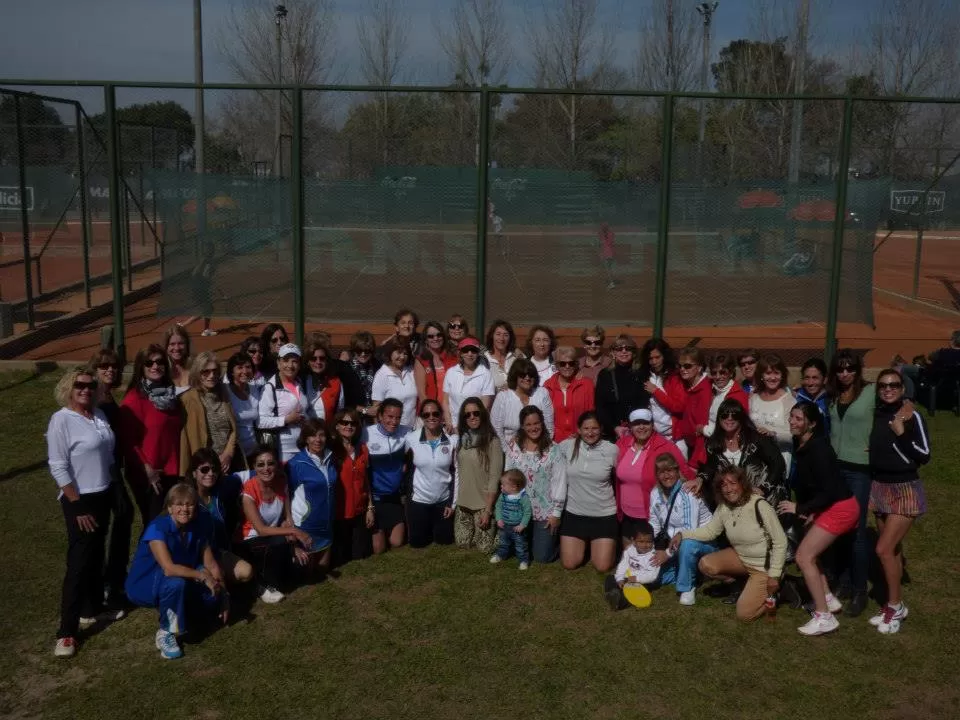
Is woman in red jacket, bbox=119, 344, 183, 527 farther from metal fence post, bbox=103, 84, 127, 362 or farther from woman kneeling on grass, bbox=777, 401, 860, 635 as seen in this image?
metal fence post, bbox=103, 84, 127, 362

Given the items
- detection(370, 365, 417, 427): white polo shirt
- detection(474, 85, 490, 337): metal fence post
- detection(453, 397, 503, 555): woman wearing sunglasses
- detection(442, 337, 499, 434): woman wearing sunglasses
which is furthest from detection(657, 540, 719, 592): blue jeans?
detection(474, 85, 490, 337): metal fence post

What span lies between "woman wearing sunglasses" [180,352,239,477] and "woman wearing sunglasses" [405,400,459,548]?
1299 mm

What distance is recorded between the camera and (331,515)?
21.7 ft

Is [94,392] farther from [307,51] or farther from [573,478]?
[307,51]

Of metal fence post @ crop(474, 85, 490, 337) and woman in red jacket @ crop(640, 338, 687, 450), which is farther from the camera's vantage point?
metal fence post @ crop(474, 85, 490, 337)

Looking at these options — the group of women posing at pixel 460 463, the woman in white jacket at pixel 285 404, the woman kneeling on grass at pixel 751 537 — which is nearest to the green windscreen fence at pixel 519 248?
the group of women posing at pixel 460 463

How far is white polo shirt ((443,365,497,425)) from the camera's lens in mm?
7461

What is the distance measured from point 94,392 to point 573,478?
3.12m

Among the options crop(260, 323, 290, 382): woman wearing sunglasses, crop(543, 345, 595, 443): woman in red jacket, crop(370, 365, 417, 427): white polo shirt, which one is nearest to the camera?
crop(260, 323, 290, 382): woman wearing sunglasses

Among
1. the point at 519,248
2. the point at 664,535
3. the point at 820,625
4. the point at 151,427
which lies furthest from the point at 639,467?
the point at 519,248

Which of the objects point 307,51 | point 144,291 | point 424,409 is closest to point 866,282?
point 424,409

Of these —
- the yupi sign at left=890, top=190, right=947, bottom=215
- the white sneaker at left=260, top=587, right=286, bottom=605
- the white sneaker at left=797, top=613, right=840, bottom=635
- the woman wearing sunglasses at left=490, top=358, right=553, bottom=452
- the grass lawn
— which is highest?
the yupi sign at left=890, top=190, right=947, bottom=215

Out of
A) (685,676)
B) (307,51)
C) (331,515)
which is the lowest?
(685,676)

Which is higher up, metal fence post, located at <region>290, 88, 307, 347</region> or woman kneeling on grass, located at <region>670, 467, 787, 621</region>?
metal fence post, located at <region>290, 88, 307, 347</region>
